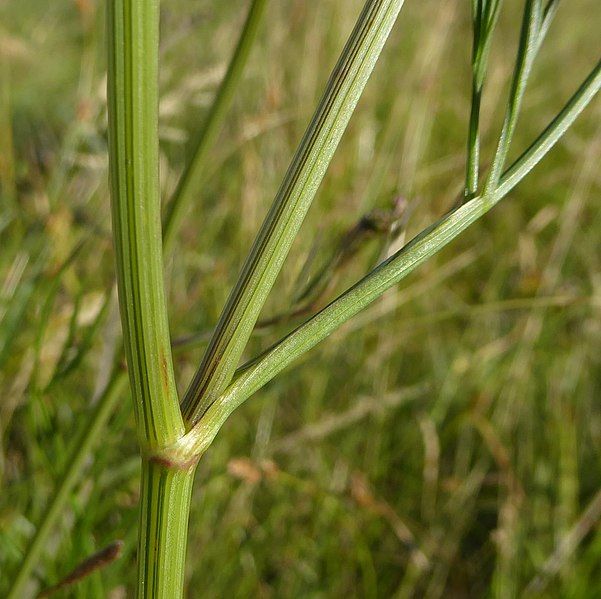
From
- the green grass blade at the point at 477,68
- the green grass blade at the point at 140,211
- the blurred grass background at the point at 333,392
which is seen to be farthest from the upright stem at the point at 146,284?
the blurred grass background at the point at 333,392

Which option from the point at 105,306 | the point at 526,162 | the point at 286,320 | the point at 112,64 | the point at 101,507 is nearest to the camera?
the point at 112,64

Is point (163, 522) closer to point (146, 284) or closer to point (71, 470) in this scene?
point (146, 284)

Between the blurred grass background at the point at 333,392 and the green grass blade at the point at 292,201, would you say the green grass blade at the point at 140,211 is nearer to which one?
the green grass blade at the point at 292,201

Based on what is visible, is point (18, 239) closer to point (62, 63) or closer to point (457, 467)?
point (457, 467)

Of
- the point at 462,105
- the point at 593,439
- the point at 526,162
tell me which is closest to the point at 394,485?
the point at 593,439

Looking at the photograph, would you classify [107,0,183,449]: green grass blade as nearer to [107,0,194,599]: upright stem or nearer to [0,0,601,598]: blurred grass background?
[107,0,194,599]: upright stem

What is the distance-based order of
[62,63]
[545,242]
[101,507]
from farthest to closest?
[62,63], [545,242], [101,507]

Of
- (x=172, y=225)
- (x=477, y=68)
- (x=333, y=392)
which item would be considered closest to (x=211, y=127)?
(x=172, y=225)

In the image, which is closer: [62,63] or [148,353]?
[148,353]
